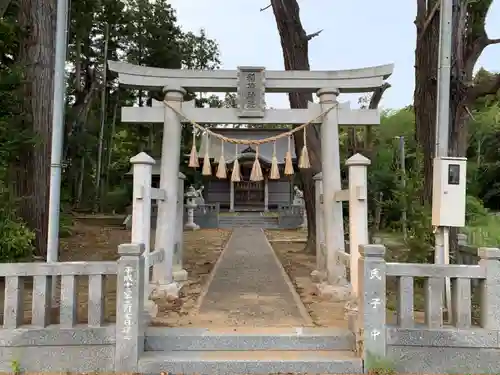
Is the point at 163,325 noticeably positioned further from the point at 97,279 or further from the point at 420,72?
the point at 420,72

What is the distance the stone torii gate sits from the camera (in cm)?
611

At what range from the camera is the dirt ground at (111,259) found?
5179 mm

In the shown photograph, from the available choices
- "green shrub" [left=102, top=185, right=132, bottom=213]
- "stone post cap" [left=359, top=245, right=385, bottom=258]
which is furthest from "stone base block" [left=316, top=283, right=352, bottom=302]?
"green shrub" [left=102, top=185, right=132, bottom=213]

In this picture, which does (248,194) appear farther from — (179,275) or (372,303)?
(372,303)

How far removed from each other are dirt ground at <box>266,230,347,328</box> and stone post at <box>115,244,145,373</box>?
213 cm

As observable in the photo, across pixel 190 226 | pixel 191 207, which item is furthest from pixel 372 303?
pixel 191 207

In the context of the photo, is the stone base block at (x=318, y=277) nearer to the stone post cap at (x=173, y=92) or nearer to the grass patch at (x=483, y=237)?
the stone post cap at (x=173, y=92)

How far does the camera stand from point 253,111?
6094 mm

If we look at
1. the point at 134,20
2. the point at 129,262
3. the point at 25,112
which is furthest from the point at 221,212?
the point at 129,262

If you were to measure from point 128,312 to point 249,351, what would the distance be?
133 centimetres

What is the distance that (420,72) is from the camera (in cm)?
716

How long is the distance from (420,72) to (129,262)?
6154 millimetres

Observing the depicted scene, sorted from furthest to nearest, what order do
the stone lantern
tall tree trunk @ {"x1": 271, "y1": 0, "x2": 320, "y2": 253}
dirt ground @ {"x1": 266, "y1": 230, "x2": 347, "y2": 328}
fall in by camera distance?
the stone lantern → tall tree trunk @ {"x1": 271, "y1": 0, "x2": 320, "y2": 253} → dirt ground @ {"x1": 266, "y1": 230, "x2": 347, "y2": 328}

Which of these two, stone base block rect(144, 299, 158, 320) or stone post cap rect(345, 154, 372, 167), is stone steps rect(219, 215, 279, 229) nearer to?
stone post cap rect(345, 154, 372, 167)
